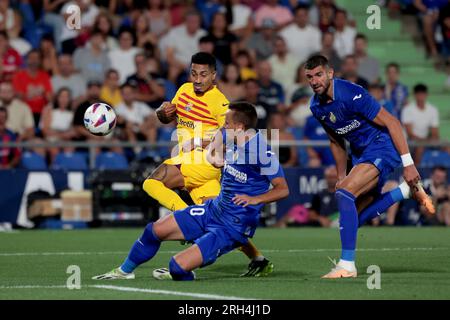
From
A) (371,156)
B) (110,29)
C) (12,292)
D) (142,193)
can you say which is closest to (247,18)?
(110,29)

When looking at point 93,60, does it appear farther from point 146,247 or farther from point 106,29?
point 146,247

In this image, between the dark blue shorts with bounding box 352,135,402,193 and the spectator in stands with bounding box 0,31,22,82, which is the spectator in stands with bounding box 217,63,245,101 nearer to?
the spectator in stands with bounding box 0,31,22,82

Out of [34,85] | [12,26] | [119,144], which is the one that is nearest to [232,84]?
[119,144]

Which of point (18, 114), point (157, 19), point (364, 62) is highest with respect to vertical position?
point (157, 19)

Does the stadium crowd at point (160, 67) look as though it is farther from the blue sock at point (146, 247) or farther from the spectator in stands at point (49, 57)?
the blue sock at point (146, 247)

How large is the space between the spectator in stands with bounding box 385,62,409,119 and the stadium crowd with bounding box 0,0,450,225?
25 millimetres

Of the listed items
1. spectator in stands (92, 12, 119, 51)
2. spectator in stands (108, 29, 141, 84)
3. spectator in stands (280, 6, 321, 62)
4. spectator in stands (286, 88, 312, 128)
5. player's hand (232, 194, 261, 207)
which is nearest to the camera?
player's hand (232, 194, 261, 207)

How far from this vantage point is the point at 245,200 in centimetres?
1005

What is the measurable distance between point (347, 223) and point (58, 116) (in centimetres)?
989

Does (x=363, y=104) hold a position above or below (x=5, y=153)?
above

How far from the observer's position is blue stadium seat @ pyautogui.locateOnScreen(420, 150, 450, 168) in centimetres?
1942

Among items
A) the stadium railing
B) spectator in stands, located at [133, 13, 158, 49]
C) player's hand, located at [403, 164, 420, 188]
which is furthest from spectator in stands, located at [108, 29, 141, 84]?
player's hand, located at [403, 164, 420, 188]

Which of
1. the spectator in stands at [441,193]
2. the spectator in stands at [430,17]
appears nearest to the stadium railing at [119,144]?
the spectator in stands at [441,193]
